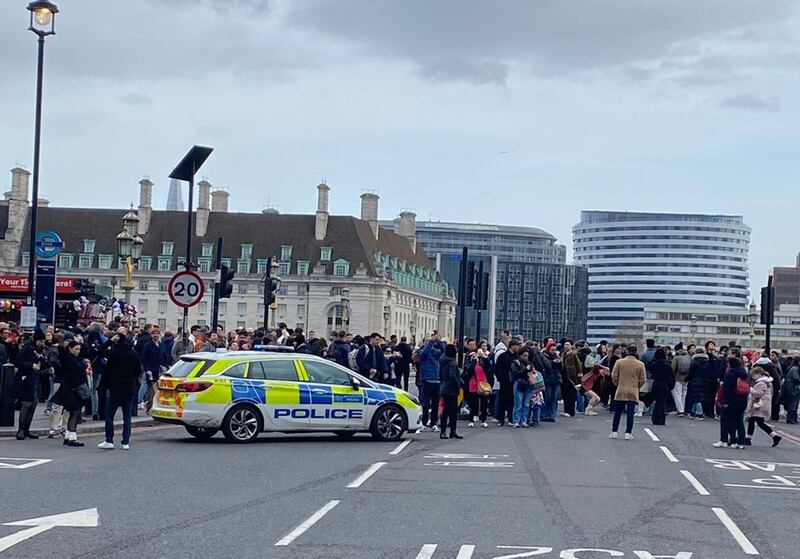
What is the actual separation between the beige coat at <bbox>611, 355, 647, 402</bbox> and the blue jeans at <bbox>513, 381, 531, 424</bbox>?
330cm

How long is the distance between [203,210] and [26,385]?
384 feet

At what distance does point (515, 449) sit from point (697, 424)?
996 centimetres

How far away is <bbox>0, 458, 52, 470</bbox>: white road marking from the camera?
16.6 m

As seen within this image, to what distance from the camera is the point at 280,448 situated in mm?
20359

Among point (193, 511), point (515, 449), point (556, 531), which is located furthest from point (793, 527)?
point (515, 449)

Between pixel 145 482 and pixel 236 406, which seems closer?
pixel 145 482

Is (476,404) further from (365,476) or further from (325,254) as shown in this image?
(325,254)

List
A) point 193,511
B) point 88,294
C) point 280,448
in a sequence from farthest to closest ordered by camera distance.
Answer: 1. point 88,294
2. point 280,448
3. point 193,511

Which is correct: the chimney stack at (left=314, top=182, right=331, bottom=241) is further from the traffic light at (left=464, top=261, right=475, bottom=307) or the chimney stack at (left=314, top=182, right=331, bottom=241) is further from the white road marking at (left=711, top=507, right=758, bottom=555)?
the white road marking at (left=711, top=507, right=758, bottom=555)

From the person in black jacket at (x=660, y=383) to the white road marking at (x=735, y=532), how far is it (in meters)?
15.3

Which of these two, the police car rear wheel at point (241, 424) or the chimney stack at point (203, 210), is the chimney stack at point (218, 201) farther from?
the police car rear wheel at point (241, 424)

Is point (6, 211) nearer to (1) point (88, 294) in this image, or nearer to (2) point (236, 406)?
(1) point (88, 294)

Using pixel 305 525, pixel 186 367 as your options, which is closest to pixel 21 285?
pixel 186 367

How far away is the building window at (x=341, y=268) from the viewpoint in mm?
141375
